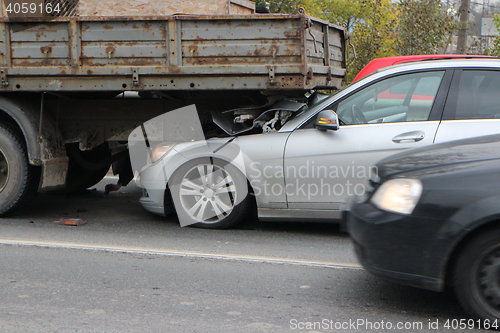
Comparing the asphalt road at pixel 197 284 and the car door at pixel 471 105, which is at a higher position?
the car door at pixel 471 105

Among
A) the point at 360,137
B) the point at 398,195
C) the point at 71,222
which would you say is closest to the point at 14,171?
the point at 71,222

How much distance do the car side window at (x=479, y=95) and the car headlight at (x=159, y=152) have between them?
112 inches

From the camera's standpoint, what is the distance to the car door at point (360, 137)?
15.9 ft

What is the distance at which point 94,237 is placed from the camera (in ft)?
18.0

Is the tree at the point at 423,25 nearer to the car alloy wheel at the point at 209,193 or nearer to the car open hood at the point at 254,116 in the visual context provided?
the car open hood at the point at 254,116

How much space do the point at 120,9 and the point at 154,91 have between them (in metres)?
1.05

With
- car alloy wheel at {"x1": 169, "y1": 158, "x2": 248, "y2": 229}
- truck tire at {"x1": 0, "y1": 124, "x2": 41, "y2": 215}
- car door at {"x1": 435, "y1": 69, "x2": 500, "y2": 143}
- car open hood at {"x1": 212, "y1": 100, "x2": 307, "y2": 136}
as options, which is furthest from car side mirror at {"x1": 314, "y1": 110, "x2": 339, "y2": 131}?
truck tire at {"x1": 0, "y1": 124, "x2": 41, "y2": 215}

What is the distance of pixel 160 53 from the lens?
5578mm

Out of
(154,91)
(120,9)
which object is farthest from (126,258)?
(120,9)

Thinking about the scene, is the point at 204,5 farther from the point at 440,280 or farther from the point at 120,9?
the point at 440,280

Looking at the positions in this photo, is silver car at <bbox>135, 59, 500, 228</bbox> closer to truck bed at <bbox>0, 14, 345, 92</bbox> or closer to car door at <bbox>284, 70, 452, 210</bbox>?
car door at <bbox>284, 70, 452, 210</bbox>

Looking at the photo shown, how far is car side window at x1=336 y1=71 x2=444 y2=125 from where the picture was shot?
491 centimetres

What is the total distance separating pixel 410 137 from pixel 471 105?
599mm

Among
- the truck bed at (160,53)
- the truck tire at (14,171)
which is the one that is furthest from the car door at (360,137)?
the truck tire at (14,171)
